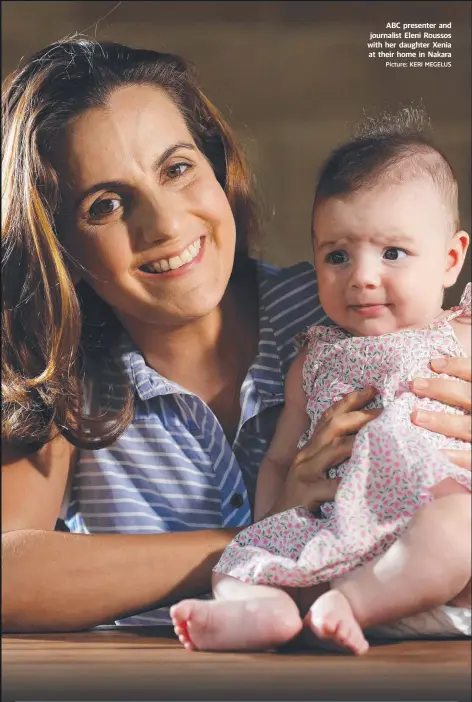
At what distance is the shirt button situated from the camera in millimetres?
1498

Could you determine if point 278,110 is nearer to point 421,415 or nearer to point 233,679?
point 421,415

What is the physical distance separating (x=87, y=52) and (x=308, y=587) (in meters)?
0.87

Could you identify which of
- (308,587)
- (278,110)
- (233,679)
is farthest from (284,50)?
(233,679)

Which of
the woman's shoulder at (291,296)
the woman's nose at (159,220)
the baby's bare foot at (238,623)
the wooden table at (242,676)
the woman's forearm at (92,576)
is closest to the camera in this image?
the wooden table at (242,676)

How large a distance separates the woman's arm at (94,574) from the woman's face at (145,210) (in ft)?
1.15

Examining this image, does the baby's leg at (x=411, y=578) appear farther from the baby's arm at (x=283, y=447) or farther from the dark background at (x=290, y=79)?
the dark background at (x=290, y=79)

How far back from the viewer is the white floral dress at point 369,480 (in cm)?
115

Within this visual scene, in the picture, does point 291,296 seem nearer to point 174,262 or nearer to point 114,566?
point 174,262

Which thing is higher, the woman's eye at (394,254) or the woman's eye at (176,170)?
the woman's eye at (176,170)

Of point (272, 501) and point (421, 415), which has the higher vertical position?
point (421, 415)

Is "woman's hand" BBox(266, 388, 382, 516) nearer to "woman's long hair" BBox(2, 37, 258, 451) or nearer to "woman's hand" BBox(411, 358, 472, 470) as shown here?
"woman's hand" BBox(411, 358, 472, 470)

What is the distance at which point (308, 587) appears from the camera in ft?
4.06

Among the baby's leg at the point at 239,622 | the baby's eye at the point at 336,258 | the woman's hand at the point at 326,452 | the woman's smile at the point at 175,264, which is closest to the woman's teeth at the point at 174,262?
the woman's smile at the point at 175,264

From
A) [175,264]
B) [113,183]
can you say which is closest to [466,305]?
[175,264]
